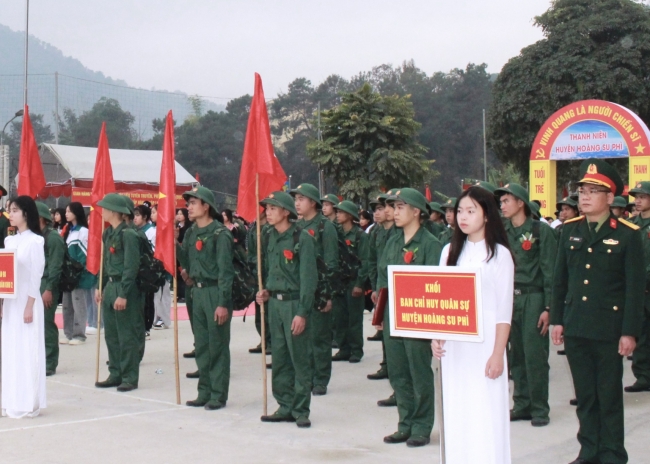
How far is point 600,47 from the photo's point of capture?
32031mm

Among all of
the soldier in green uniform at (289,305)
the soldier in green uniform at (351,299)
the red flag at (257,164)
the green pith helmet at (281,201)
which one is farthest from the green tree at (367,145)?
the soldier in green uniform at (289,305)

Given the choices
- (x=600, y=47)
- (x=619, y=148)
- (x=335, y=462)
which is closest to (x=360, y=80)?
(x=600, y=47)

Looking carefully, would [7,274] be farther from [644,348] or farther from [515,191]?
[644,348]

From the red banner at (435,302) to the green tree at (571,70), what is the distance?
28.0 m

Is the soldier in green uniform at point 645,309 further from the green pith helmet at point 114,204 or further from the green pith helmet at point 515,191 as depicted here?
the green pith helmet at point 114,204

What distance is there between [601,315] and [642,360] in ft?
12.2

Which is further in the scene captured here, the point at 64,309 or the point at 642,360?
the point at 64,309

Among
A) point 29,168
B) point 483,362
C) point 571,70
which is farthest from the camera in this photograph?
point 571,70

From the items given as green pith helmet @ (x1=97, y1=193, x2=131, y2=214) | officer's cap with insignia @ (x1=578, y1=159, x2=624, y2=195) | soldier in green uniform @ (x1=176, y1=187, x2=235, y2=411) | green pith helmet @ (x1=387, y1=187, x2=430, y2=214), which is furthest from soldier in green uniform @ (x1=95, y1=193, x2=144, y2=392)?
officer's cap with insignia @ (x1=578, y1=159, x2=624, y2=195)

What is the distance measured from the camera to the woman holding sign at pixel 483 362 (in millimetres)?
4773

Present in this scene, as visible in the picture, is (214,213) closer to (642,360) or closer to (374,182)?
(642,360)

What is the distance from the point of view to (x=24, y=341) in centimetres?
770

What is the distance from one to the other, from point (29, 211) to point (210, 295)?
1.88 m

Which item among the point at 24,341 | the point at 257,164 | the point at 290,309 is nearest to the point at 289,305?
the point at 290,309
